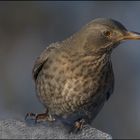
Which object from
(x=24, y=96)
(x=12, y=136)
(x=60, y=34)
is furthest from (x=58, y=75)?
(x=60, y=34)

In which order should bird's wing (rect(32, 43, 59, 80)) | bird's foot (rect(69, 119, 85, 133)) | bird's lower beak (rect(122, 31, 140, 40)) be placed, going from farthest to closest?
bird's wing (rect(32, 43, 59, 80)) < bird's lower beak (rect(122, 31, 140, 40)) < bird's foot (rect(69, 119, 85, 133))

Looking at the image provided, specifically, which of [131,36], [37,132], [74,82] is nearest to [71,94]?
[74,82]

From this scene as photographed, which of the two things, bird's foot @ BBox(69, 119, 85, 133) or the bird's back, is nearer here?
bird's foot @ BBox(69, 119, 85, 133)

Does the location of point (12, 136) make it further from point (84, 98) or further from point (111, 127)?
point (111, 127)

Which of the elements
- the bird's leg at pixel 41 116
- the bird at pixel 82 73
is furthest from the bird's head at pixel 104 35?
the bird's leg at pixel 41 116

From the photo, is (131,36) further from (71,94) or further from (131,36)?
(71,94)

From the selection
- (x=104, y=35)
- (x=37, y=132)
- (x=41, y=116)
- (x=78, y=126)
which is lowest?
(x=41, y=116)

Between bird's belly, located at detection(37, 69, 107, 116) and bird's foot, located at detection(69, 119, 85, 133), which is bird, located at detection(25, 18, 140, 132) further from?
bird's foot, located at detection(69, 119, 85, 133)

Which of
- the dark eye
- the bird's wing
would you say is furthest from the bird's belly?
the dark eye
